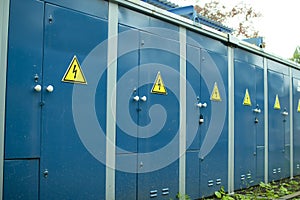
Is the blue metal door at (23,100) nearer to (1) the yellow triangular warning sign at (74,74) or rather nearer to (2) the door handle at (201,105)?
(1) the yellow triangular warning sign at (74,74)

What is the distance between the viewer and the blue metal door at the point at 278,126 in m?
8.23

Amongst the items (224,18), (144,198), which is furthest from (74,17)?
(224,18)

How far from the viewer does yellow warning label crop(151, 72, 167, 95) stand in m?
5.20

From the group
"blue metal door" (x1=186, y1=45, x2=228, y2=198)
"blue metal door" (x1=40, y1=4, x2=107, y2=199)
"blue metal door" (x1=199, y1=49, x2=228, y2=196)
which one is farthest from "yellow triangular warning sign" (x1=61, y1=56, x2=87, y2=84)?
"blue metal door" (x1=199, y1=49, x2=228, y2=196)

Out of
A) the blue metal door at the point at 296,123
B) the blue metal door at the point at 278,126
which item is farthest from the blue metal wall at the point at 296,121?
the blue metal door at the point at 278,126

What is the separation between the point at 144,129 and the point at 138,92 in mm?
434

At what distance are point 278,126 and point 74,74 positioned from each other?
5.51 metres

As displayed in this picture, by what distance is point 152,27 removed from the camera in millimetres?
5262

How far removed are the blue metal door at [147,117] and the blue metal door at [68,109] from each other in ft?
1.09

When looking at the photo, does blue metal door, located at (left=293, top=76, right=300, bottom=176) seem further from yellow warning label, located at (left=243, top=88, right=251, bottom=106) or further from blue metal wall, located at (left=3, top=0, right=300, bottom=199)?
yellow warning label, located at (left=243, top=88, right=251, bottom=106)

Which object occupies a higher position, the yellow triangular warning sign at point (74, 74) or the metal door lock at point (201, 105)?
the yellow triangular warning sign at point (74, 74)

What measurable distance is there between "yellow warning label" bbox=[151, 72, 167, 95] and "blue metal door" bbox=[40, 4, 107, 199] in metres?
0.89

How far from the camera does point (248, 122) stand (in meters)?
7.35

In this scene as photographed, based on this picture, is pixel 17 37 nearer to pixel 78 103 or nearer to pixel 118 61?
pixel 78 103
